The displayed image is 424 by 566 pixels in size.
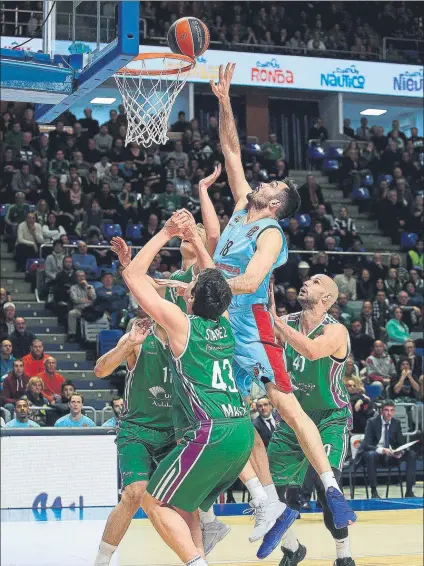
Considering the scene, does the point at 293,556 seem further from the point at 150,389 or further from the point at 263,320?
the point at 263,320

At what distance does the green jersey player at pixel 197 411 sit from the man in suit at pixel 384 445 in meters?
9.10

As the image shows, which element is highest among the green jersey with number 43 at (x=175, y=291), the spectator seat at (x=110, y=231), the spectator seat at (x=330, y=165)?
the spectator seat at (x=330, y=165)

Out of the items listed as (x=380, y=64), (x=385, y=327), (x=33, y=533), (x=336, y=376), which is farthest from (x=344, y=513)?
(x=380, y=64)

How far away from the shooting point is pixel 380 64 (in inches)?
1019

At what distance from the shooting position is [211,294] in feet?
20.0

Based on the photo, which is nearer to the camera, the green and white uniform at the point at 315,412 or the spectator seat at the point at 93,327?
the green and white uniform at the point at 315,412

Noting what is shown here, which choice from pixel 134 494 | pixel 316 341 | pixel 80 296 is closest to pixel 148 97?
pixel 316 341

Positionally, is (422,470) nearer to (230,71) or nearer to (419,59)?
(230,71)

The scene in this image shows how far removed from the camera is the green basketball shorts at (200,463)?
19.5 feet

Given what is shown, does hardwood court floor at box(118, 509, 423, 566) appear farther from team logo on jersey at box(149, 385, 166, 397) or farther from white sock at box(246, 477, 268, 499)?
team logo on jersey at box(149, 385, 166, 397)

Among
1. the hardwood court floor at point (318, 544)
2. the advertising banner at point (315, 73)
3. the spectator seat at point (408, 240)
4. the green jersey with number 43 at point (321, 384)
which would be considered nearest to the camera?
the green jersey with number 43 at point (321, 384)

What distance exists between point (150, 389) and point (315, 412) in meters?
1.54

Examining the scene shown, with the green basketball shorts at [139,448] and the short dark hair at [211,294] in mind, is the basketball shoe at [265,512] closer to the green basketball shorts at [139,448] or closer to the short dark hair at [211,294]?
the green basketball shorts at [139,448]

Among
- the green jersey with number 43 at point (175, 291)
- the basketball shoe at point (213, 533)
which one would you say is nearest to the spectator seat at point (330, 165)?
the green jersey with number 43 at point (175, 291)
